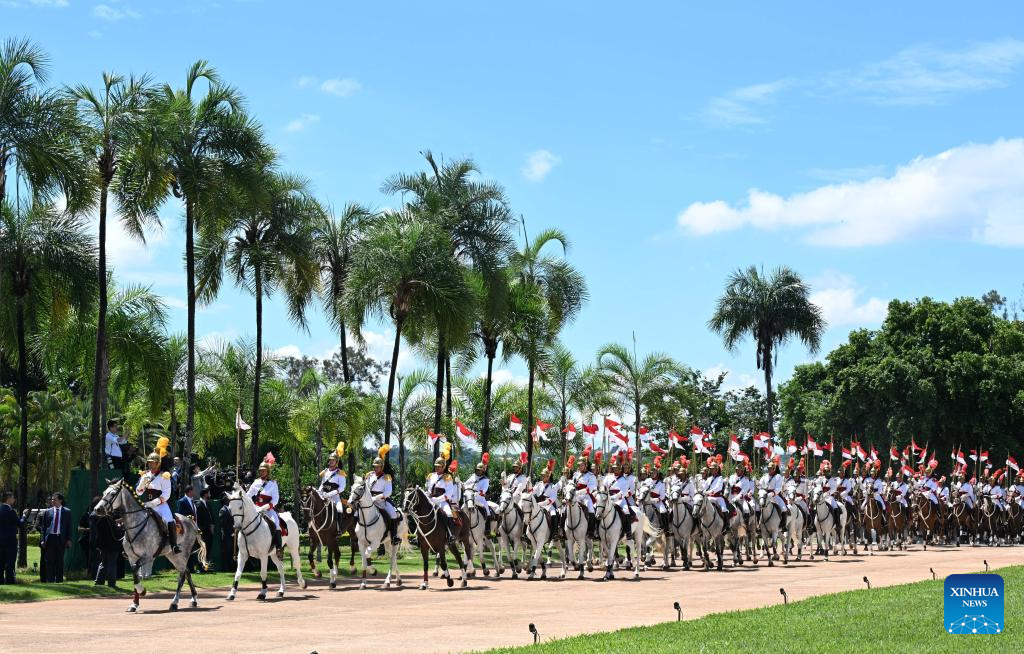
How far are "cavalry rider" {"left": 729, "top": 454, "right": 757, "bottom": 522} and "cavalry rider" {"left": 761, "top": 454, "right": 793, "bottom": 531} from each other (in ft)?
Answer: 2.02

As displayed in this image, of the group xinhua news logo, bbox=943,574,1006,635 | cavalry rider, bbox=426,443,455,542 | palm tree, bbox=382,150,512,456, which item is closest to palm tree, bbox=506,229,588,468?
palm tree, bbox=382,150,512,456

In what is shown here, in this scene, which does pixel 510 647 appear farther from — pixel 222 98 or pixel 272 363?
pixel 272 363

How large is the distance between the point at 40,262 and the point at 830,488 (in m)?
24.5

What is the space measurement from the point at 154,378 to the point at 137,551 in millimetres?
15668

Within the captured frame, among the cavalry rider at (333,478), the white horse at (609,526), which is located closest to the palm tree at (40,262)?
the cavalry rider at (333,478)

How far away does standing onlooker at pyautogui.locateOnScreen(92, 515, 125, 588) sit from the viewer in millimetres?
25330

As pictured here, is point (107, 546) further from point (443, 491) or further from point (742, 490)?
point (742, 490)

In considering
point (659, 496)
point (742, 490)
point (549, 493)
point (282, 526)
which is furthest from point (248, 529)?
point (742, 490)

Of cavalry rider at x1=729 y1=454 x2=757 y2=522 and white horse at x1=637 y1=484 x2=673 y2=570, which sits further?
cavalry rider at x1=729 y1=454 x2=757 y2=522

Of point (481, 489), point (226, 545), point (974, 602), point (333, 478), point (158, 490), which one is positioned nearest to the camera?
point (974, 602)

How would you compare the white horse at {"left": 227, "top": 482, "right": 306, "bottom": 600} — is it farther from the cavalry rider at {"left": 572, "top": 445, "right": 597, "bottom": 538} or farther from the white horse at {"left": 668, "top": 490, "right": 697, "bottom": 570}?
the white horse at {"left": 668, "top": 490, "right": 697, "bottom": 570}

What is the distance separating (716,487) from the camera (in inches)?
1258

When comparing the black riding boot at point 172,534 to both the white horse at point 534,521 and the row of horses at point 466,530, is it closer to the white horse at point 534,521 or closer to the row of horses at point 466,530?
the row of horses at point 466,530

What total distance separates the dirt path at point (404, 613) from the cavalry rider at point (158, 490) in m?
1.48
